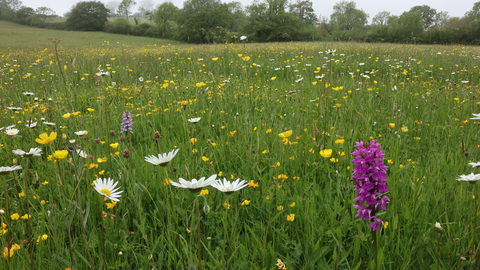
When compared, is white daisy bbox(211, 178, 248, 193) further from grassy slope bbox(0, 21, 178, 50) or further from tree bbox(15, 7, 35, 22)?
tree bbox(15, 7, 35, 22)

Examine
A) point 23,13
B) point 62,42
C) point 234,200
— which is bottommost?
point 234,200

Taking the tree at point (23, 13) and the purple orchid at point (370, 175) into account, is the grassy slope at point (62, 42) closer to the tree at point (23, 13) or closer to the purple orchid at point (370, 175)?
the purple orchid at point (370, 175)

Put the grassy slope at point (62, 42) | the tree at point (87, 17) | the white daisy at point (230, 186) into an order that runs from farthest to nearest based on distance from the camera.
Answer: the tree at point (87, 17)
the grassy slope at point (62, 42)
the white daisy at point (230, 186)

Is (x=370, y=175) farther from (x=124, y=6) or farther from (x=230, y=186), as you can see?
(x=124, y=6)

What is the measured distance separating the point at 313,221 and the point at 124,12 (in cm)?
8140

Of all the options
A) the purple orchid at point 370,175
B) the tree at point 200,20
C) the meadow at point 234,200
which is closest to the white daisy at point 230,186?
the meadow at point 234,200

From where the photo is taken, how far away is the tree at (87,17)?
130ft

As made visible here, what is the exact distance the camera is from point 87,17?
4209 cm

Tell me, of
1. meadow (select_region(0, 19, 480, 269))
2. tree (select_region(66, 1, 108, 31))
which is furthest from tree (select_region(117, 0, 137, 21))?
meadow (select_region(0, 19, 480, 269))

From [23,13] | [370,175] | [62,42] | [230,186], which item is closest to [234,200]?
[230,186]

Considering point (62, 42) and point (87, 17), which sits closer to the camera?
point (62, 42)

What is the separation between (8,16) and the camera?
4803 cm

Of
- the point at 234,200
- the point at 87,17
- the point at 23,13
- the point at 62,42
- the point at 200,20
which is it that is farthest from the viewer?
the point at 23,13

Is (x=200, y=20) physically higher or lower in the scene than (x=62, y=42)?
higher
